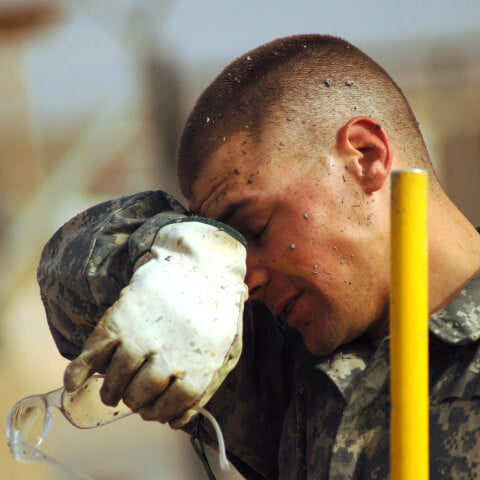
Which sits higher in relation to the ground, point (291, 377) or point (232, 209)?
point (232, 209)

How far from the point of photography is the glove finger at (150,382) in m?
1.21

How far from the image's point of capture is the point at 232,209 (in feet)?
5.02

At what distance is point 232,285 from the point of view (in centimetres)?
130

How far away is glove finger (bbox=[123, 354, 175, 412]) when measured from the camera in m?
1.21

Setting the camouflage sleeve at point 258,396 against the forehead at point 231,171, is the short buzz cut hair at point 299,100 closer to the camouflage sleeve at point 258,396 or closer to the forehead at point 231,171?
the forehead at point 231,171

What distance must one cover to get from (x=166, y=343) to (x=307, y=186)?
1.47 ft

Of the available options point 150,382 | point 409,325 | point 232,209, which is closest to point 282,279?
point 232,209

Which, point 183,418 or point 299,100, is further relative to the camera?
point 299,100

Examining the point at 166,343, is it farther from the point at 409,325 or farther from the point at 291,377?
the point at 291,377

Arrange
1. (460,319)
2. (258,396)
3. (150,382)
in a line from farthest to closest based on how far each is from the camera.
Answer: (258,396), (460,319), (150,382)

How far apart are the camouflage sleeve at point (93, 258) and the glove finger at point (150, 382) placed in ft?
0.93

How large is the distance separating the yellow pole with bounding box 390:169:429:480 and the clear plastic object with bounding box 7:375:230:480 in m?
0.52

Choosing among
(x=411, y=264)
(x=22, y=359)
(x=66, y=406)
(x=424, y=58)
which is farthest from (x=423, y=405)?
(x=424, y=58)

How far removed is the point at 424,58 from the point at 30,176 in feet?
9.12
